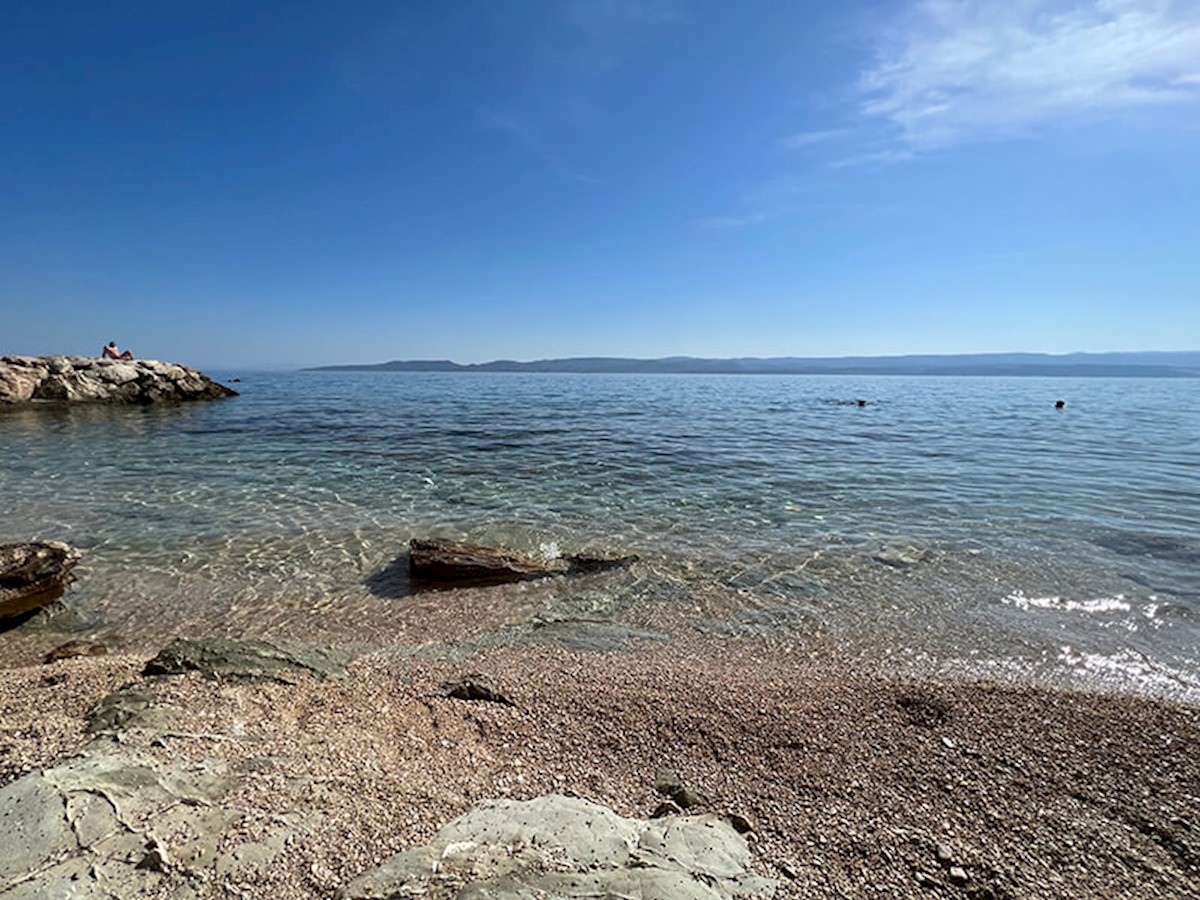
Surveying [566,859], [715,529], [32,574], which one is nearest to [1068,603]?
[715,529]

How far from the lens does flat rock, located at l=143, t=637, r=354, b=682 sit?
15.5ft

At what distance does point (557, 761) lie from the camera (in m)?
3.89

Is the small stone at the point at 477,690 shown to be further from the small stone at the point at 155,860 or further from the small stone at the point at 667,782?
the small stone at the point at 155,860

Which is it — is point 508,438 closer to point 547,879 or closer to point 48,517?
point 48,517

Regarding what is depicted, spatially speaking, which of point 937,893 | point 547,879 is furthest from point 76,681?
point 937,893

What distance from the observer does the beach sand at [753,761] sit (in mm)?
2902

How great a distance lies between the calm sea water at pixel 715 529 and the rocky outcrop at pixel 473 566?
2.10ft

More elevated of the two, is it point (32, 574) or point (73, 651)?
point (32, 574)

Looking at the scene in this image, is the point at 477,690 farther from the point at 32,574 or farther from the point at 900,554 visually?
the point at 900,554

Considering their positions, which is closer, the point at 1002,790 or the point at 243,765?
the point at 243,765

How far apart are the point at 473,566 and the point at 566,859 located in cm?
622

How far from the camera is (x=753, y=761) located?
156 inches

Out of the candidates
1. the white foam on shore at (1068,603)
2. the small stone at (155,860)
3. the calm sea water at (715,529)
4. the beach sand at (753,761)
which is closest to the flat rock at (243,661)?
the beach sand at (753,761)

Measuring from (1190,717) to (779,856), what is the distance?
436cm
